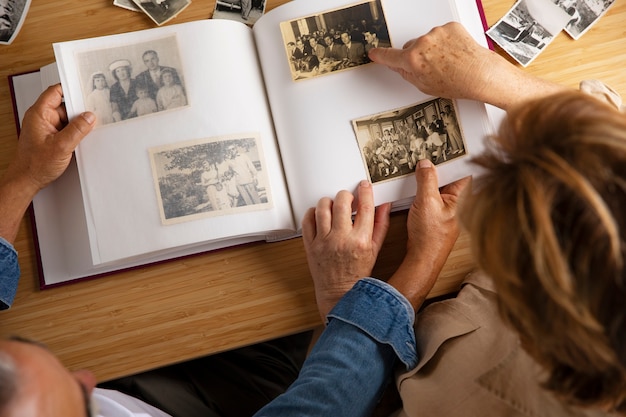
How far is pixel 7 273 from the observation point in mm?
820

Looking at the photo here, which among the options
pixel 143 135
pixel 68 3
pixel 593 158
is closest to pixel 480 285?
pixel 593 158

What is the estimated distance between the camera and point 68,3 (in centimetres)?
92

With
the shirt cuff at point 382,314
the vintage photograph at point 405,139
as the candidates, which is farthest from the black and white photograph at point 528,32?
the shirt cuff at point 382,314

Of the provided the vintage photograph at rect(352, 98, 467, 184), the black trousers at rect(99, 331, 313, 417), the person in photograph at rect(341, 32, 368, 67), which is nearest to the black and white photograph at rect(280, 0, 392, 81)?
the person in photograph at rect(341, 32, 368, 67)

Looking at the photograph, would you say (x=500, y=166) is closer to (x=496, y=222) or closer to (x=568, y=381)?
(x=496, y=222)

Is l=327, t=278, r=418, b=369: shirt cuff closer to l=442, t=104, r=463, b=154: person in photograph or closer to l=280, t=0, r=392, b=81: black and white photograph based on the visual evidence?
l=442, t=104, r=463, b=154: person in photograph

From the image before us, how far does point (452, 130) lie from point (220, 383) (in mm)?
625

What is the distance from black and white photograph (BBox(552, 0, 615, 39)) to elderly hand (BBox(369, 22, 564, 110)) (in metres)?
0.14

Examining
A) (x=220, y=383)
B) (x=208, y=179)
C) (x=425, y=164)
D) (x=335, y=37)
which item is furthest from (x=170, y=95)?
(x=220, y=383)

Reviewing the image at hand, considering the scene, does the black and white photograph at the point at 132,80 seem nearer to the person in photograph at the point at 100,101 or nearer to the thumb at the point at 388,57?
the person in photograph at the point at 100,101

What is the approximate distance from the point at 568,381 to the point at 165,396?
0.70 meters

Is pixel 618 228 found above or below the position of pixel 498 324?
above

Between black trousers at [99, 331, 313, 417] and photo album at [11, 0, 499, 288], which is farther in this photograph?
black trousers at [99, 331, 313, 417]

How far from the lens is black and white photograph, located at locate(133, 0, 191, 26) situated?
0.91 m
